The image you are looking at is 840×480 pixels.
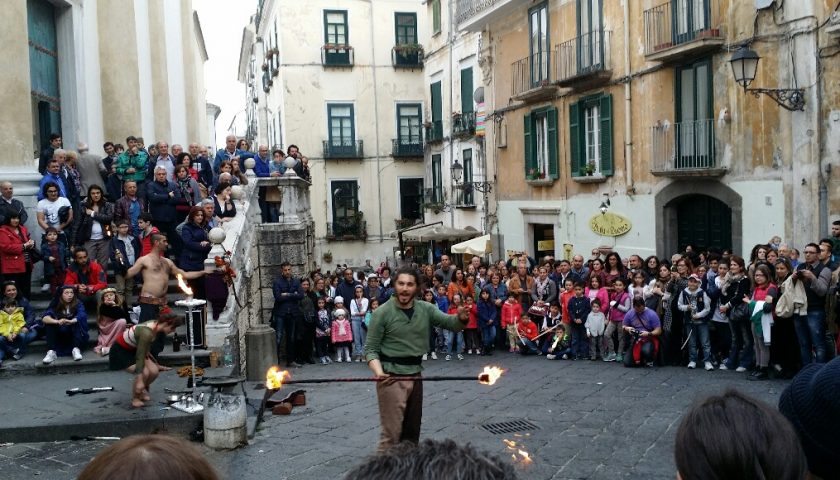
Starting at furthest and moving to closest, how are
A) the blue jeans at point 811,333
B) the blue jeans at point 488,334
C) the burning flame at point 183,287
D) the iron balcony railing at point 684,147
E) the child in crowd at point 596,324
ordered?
the iron balcony railing at point 684,147 → the blue jeans at point 488,334 → the child in crowd at point 596,324 → the blue jeans at point 811,333 → the burning flame at point 183,287

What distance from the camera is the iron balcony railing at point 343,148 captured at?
34219mm

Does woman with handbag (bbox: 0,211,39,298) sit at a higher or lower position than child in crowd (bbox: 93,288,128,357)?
higher

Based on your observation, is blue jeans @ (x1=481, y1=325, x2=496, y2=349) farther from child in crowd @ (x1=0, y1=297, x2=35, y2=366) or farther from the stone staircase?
child in crowd @ (x1=0, y1=297, x2=35, y2=366)

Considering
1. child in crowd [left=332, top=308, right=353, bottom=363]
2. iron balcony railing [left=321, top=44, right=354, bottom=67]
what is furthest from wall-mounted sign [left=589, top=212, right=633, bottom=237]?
iron balcony railing [left=321, top=44, right=354, bottom=67]

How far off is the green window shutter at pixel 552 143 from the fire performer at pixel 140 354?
14959 millimetres

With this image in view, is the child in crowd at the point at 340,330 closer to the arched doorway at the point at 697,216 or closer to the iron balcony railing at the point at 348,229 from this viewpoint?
the arched doorway at the point at 697,216

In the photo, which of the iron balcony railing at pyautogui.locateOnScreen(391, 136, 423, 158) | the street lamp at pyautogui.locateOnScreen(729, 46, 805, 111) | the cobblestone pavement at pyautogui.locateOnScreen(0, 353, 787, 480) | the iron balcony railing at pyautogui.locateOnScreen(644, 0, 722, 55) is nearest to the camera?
the cobblestone pavement at pyautogui.locateOnScreen(0, 353, 787, 480)

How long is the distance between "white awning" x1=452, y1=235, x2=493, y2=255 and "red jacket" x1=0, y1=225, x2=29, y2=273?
1589 centimetres

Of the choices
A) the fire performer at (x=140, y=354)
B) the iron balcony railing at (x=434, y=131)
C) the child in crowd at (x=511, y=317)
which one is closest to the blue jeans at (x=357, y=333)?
the child in crowd at (x=511, y=317)

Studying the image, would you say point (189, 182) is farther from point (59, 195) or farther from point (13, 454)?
point (13, 454)

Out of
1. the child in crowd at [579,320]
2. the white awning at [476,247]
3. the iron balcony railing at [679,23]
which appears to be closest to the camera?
the child in crowd at [579,320]

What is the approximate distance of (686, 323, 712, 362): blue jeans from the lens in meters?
12.5

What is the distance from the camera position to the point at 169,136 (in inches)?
848

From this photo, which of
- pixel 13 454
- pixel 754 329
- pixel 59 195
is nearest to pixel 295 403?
pixel 13 454
